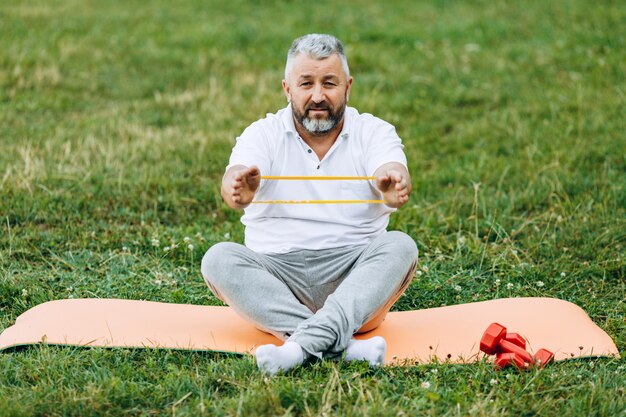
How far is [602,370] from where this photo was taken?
4.00m

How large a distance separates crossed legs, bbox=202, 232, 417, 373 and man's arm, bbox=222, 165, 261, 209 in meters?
0.25

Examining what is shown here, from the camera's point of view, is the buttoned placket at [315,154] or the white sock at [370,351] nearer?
the white sock at [370,351]

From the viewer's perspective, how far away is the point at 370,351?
3.97 metres

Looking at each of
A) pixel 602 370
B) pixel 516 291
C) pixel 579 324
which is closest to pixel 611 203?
pixel 516 291

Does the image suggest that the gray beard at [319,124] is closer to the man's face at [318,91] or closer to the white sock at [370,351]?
the man's face at [318,91]

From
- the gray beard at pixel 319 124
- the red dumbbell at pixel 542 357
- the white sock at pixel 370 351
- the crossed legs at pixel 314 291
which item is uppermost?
the gray beard at pixel 319 124

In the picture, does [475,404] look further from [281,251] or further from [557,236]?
[557,236]

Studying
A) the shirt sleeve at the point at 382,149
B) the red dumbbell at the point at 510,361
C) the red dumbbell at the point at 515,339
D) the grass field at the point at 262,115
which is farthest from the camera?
the shirt sleeve at the point at 382,149

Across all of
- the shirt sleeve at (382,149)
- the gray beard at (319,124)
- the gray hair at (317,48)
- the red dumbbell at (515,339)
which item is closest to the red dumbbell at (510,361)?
the red dumbbell at (515,339)

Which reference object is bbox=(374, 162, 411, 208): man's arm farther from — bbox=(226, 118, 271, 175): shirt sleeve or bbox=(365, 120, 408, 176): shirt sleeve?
bbox=(226, 118, 271, 175): shirt sleeve

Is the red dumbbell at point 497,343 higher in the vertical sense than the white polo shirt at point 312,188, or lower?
lower

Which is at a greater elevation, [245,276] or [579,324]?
[245,276]

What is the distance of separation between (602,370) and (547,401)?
56 centimetres

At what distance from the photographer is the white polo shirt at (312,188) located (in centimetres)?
454
